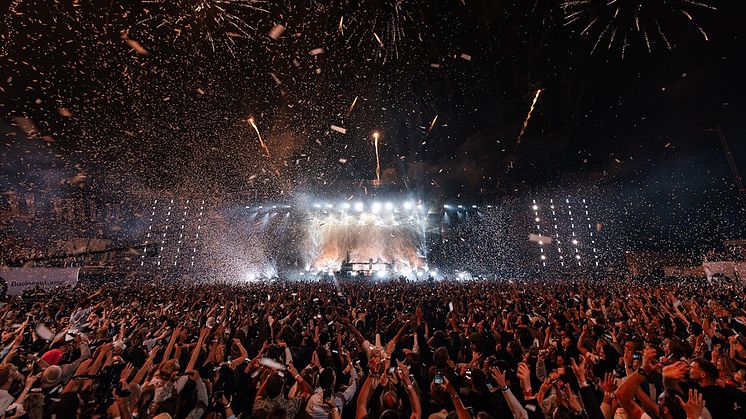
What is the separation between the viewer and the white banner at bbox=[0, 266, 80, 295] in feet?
51.2

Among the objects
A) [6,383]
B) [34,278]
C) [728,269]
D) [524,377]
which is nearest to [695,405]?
[524,377]

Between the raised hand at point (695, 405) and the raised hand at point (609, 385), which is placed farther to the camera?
the raised hand at point (609, 385)

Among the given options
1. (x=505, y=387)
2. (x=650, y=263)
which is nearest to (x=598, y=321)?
(x=505, y=387)

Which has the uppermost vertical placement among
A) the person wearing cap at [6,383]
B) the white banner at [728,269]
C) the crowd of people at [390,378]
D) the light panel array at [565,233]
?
the light panel array at [565,233]

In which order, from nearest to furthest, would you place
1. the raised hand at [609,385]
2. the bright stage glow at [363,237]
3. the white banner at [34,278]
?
the raised hand at [609,385], the white banner at [34,278], the bright stage glow at [363,237]

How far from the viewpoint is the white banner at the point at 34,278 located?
15617 mm

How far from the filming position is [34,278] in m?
17.1

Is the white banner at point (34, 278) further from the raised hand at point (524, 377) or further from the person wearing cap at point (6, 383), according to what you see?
the raised hand at point (524, 377)

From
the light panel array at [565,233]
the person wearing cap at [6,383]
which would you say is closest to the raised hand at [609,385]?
the person wearing cap at [6,383]

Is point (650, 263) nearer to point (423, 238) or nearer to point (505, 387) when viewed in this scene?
point (423, 238)

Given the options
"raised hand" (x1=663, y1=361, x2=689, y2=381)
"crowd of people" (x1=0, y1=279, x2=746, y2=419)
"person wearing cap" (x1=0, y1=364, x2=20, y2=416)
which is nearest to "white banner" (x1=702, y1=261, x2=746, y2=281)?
"crowd of people" (x1=0, y1=279, x2=746, y2=419)

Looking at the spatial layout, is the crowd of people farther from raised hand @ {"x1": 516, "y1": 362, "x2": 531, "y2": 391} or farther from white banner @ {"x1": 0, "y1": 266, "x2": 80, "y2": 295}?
white banner @ {"x1": 0, "y1": 266, "x2": 80, "y2": 295}

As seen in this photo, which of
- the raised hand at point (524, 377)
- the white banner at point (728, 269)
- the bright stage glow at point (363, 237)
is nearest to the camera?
the raised hand at point (524, 377)

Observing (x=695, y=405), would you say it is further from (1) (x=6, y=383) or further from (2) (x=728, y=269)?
(2) (x=728, y=269)
